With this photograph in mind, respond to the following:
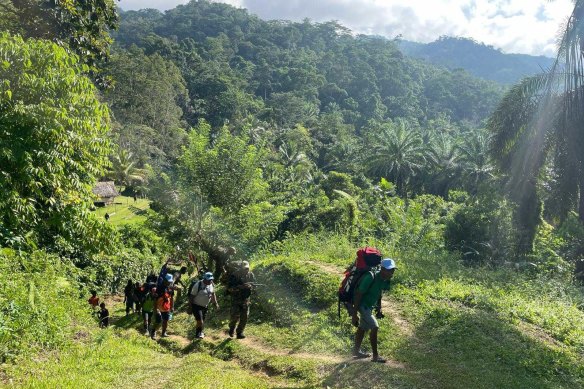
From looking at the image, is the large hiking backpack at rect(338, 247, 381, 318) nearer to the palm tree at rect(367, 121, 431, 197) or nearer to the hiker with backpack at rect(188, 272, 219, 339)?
the hiker with backpack at rect(188, 272, 219, 339)

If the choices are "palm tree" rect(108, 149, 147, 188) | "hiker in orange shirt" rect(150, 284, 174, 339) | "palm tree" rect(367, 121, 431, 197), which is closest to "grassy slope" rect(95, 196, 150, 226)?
"palm tree" rect(108, 149, 147, 188)

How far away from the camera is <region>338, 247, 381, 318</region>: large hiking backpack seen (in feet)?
20.3

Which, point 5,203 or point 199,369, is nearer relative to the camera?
point 199,369

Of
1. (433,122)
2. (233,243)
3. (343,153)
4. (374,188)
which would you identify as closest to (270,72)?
(433,122)

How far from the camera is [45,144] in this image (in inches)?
301

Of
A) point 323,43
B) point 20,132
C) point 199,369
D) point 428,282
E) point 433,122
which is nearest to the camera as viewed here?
point 199,369

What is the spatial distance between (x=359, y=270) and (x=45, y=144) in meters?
5.45

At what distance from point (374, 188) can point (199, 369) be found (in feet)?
77.0

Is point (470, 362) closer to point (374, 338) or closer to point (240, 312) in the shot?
point (374, 338)

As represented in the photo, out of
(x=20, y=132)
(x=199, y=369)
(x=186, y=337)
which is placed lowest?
(x=186, y=337)

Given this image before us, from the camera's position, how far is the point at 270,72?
86.9m

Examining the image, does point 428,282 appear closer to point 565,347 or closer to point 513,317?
point 513,317

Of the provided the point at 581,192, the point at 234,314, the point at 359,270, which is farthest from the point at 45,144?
the point at 581,192

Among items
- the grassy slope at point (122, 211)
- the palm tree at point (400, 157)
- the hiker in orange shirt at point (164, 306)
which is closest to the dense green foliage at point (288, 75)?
the grassy slope at point (122, 211)
